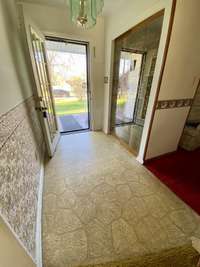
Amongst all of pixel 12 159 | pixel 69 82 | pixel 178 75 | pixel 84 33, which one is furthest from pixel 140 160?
pixel 69 82

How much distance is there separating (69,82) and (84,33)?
11.6 ft

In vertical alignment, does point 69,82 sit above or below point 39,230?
above

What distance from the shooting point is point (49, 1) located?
1.83 meters

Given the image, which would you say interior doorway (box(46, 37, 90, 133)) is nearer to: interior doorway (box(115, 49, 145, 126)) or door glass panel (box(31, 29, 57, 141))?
door glass panel (box(31, 29, 57, 141))

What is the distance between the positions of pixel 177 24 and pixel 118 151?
1860mm

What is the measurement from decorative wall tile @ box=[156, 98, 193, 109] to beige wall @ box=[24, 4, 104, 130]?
1529 millimetres

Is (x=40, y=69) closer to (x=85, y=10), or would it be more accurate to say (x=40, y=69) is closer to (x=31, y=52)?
(x=31, y=52)

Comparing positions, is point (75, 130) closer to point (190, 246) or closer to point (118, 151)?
point (118, 151)

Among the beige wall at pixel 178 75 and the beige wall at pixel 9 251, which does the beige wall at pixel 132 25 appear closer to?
the beige wall at pixel 178 75

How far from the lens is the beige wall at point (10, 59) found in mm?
1031

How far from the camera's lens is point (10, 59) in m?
1.23

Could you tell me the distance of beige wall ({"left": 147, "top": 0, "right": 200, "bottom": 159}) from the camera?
1277mm

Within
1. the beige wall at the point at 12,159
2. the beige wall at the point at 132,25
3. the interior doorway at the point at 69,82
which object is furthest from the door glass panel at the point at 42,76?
the beige wall at the point at 132,25

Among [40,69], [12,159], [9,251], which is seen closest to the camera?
[9,251]
